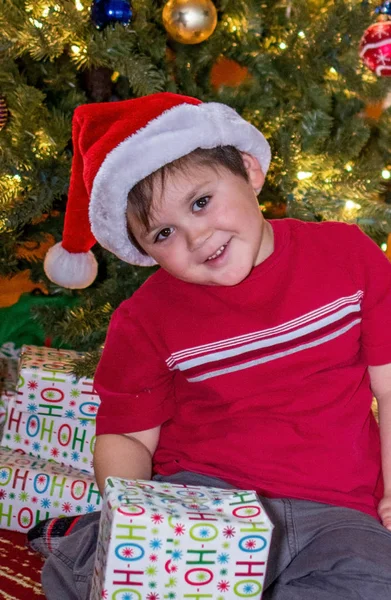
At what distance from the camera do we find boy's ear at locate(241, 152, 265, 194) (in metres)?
1.07

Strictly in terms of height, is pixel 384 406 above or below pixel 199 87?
below

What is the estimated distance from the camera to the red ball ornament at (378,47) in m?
1.38

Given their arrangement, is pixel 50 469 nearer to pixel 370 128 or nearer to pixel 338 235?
pixel 338 235

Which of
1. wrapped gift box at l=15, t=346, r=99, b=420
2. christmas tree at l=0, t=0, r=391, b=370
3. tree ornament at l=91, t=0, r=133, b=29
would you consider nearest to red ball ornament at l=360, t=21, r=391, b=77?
christmas tree at l=0, t=0, r=391, b=370

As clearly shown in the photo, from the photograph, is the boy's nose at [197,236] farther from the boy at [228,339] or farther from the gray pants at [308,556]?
the gray pants at [308,556]

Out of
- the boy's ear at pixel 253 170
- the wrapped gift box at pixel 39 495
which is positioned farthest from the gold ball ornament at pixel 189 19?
the wrapped gift box at pixel 39 495

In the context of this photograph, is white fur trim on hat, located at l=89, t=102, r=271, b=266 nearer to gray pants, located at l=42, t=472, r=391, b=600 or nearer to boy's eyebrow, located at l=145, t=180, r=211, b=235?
boy's eyebrow, located at l=145, t=180, r=211, b=235

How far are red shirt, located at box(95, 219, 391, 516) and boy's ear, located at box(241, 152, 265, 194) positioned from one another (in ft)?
0.27

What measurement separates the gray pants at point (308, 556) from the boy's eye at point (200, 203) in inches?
14.3

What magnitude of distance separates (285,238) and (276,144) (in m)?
0.52

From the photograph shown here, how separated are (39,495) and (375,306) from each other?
632mm

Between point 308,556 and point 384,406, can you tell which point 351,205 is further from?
point 308,556

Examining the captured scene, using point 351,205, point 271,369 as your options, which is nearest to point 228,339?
point 271,369

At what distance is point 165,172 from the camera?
970 millimetres
